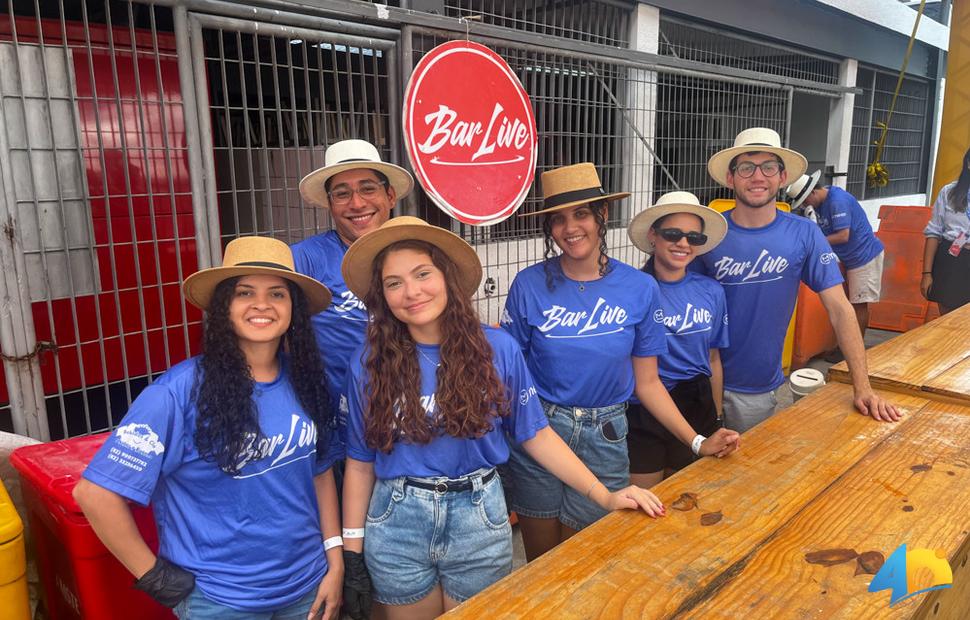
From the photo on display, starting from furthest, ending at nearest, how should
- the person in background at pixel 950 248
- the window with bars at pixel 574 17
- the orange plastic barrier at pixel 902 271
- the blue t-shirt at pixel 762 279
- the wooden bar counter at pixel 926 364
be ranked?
the orange plastic barrier at pixel 902 271 < the person in background at pixel 950 248 < the window with bars at pixel 574 17 < the blue t-shirt at pixel 762 279 < the wooden bar counter at pixel 926 364

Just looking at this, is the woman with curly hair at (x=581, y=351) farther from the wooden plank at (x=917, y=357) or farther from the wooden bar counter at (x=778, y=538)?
the wooden plank at (x=917, y=357)

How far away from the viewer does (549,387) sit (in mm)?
2471

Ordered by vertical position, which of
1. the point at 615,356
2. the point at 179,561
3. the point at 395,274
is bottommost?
the point at 179,561

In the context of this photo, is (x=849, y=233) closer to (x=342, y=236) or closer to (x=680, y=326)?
(x=680, y=326)

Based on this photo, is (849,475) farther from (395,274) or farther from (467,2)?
(467,2)

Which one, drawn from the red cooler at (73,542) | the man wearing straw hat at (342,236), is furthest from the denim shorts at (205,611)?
the man wearing straw hat at (342,236)

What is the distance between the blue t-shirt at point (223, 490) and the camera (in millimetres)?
1656

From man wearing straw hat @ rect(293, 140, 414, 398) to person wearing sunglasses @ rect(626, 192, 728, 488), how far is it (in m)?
1.10

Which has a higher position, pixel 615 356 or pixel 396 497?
pixel 615 356

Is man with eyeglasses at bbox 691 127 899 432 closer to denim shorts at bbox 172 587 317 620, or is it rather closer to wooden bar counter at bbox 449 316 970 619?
wooden bar counter at bbox 449 316 970 619

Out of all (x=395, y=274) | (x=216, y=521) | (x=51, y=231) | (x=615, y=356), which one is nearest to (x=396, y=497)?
(x=216, y=521)

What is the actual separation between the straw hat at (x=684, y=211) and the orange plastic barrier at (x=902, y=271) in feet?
19.4

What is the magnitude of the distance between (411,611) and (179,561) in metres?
0.63

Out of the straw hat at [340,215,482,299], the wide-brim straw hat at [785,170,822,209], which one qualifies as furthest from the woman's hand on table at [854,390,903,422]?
the wide-brim straw hat at [785,170,822,209]
